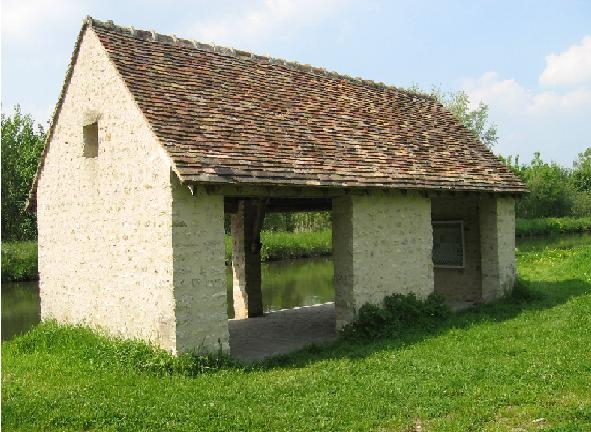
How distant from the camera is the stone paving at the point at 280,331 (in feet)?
31.2

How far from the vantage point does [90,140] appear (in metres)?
10.1

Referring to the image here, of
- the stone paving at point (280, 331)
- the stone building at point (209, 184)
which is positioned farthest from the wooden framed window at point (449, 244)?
the stone paving at point (280, 331)

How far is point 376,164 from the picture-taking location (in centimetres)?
1062

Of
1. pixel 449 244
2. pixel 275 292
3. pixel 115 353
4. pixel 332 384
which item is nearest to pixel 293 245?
pixel 275 292

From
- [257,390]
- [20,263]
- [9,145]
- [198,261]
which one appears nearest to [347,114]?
[198,261]

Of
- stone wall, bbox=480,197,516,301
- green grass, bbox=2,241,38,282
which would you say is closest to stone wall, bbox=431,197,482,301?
stone wall, bbox=480,197,516,301

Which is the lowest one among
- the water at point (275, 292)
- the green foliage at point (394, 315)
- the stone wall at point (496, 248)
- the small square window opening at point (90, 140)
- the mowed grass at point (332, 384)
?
the water at point (275, 292)

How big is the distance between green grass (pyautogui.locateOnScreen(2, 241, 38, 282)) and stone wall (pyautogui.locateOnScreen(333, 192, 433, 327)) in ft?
60.9

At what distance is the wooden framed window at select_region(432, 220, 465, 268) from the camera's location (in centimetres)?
1395

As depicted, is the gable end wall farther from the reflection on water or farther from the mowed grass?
the reflection on water

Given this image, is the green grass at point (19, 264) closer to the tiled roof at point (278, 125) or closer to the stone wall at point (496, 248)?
the tiled roof at point (278, 125)

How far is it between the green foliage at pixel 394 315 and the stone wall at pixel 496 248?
224cm

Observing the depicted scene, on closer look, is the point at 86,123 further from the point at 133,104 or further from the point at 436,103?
the point at 436,103

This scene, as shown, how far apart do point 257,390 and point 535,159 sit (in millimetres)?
67735
